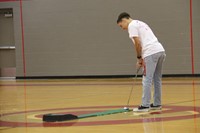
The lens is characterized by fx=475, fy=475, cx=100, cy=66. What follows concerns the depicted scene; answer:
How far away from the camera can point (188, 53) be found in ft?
60.3

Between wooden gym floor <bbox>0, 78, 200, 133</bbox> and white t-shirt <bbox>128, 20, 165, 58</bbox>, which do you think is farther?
white t-shirt <bbox>128, 20, 165, 58</bbox>

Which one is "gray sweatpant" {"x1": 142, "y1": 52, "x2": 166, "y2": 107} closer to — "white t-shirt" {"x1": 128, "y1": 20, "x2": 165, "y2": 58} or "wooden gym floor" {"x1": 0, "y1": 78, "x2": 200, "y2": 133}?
"white t-shirt" {"x1": 128, "y1": 20, "x2": 165, "y2": 58}

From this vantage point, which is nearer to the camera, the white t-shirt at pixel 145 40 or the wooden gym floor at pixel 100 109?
the wooden gym floor at pixel 100 109

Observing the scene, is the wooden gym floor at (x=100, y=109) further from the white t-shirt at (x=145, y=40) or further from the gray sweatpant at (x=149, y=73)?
the white t-shirt at (x=145, y=40)

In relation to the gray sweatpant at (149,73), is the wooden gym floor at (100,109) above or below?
below

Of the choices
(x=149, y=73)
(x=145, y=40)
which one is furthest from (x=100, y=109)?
(x=145, y=40)

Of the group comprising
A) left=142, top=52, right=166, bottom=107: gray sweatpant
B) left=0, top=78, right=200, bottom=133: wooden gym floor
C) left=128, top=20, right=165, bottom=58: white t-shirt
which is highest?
left=128, top=20, right=165, bottom=58: white t-shirt

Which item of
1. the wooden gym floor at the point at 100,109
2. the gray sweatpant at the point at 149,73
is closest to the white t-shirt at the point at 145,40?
the gray sweatpant at the point at 149,73

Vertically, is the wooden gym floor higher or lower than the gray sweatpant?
lower

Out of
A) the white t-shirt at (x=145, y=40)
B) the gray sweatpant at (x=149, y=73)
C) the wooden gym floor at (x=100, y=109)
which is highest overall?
the white t-shirt at (x=145, y=40)

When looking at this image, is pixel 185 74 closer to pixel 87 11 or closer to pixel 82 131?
pixel 87 11

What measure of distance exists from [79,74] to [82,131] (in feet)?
45.1

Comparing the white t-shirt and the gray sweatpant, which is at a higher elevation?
the white t-shirt

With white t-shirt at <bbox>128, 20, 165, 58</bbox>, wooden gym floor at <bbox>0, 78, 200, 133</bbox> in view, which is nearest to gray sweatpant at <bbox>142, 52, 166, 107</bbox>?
white t-shirt at <bbox>128, 20, 165, 58</bbox>
